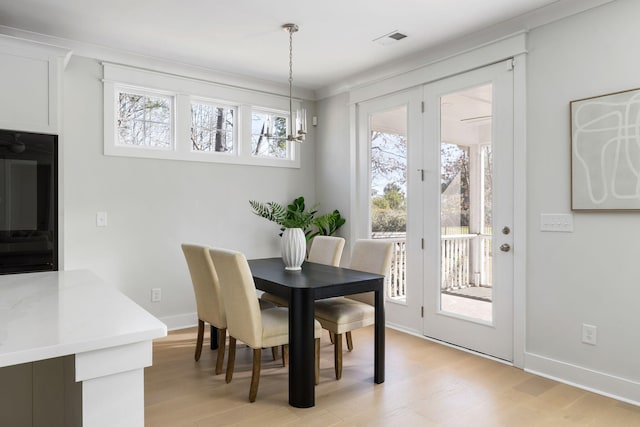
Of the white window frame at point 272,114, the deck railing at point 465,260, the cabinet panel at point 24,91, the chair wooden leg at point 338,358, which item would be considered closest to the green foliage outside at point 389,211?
the deck railing at point 465,260

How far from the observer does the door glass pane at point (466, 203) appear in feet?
11.4

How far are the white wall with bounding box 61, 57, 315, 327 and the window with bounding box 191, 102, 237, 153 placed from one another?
0.23m

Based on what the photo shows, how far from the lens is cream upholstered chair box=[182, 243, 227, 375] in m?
3.03

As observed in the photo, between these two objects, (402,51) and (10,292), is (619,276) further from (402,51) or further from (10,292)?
(10,292)

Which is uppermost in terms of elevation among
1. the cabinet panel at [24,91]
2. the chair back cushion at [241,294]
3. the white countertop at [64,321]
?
the cabinet panel at [24,91]

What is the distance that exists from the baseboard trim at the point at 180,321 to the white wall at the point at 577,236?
3.10 meters

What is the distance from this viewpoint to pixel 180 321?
433 cm

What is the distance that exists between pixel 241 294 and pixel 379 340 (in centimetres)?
102

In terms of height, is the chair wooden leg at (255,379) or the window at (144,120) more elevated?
the window at (144,120)

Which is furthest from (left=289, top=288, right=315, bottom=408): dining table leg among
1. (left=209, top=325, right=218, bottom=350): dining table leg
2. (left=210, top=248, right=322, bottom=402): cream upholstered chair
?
(left=209, top=325, right=218, bottom=350): dining table leg

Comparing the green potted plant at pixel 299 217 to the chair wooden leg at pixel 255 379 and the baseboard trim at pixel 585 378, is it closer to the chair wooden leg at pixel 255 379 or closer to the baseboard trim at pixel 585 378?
the chair wooden leg at pixel 255 379

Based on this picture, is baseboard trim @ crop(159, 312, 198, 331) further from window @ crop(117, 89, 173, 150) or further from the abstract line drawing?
the abstract line drawing

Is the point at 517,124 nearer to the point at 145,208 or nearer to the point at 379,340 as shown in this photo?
the point at 379,340

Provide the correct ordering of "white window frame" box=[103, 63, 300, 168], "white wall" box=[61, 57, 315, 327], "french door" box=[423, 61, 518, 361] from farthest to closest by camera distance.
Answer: "white window frame" box=[103, 63, 300, 168]
"white wall" box=[61, 57, 315, 327]
"french door" box=[423, 61, 518, 361]
